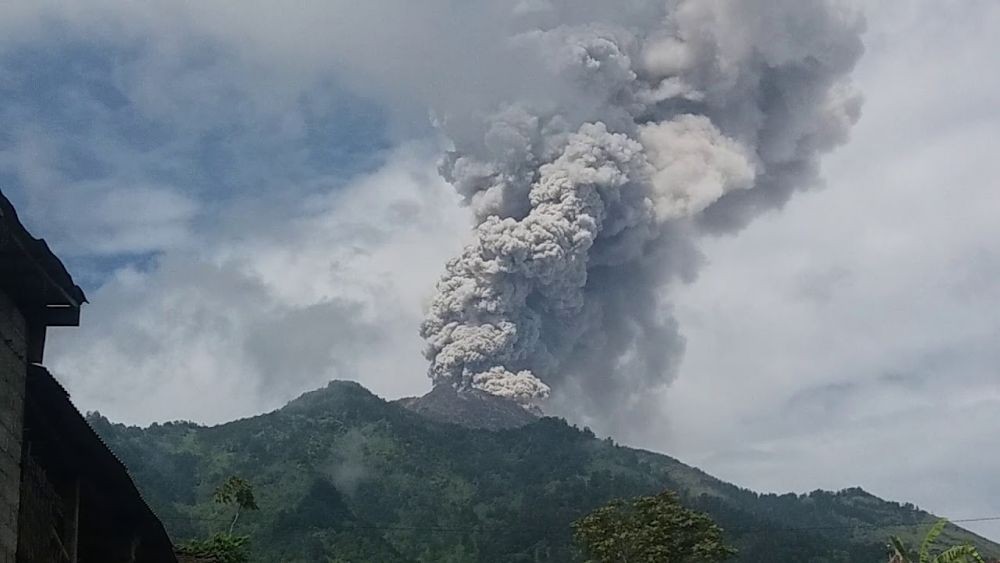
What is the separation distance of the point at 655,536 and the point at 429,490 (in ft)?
248

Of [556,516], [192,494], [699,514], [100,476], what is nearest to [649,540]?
[699,514]

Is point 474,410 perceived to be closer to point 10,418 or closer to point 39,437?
point 39,437

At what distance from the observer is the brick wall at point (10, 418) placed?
7.02 metres

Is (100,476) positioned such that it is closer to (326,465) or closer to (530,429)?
(326,465)

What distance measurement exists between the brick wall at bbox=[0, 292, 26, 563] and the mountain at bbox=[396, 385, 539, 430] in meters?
97.9

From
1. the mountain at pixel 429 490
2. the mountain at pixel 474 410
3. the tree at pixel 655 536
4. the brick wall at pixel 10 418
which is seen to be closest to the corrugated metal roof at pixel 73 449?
the brick wall at pixel 10 418

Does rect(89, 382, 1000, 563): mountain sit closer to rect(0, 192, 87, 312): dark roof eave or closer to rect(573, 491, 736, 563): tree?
rect(573, 491, 736, 563): tree

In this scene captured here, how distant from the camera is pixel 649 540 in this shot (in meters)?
29.6

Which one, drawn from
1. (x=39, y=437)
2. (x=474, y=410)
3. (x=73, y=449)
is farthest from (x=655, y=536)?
(x=474, y=410)

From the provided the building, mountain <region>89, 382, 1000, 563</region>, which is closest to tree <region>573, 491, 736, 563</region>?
the building

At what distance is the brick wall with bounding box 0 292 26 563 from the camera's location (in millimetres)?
7023

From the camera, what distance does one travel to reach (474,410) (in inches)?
4601

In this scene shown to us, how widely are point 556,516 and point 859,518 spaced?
42.0 m

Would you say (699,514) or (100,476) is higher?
(699,514)
